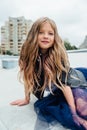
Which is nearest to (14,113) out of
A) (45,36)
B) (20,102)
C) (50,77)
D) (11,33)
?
(20,102)

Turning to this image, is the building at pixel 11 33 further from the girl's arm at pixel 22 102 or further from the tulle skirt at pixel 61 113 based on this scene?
the tulle skirt at pixel 61 113

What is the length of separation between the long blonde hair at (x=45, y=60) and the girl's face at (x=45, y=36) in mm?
15

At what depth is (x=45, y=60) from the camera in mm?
1417

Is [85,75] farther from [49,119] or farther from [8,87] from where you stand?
[8,87]

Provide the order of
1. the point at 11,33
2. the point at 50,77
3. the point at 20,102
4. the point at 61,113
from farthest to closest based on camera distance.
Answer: the point at 11,33
the point at 20,102
the point at 50,77
the point at 61,113

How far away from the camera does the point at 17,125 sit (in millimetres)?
1335

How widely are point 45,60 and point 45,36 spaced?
0.12 metres

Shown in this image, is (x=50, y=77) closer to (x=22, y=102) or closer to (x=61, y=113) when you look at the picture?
(x=61, y=113)

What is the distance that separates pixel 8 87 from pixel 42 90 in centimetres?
57

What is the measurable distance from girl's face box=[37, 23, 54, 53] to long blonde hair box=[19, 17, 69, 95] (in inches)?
0.6

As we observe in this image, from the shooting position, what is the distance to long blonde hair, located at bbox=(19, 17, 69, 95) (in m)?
1.37

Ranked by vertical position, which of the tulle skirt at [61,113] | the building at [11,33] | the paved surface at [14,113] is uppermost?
the tulle skirt at [61,113]

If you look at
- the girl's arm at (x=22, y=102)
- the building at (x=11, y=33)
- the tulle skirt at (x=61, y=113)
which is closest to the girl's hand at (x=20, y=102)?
the girl's arm at (x=22, y=102)

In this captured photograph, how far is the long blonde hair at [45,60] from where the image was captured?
1371 mm
